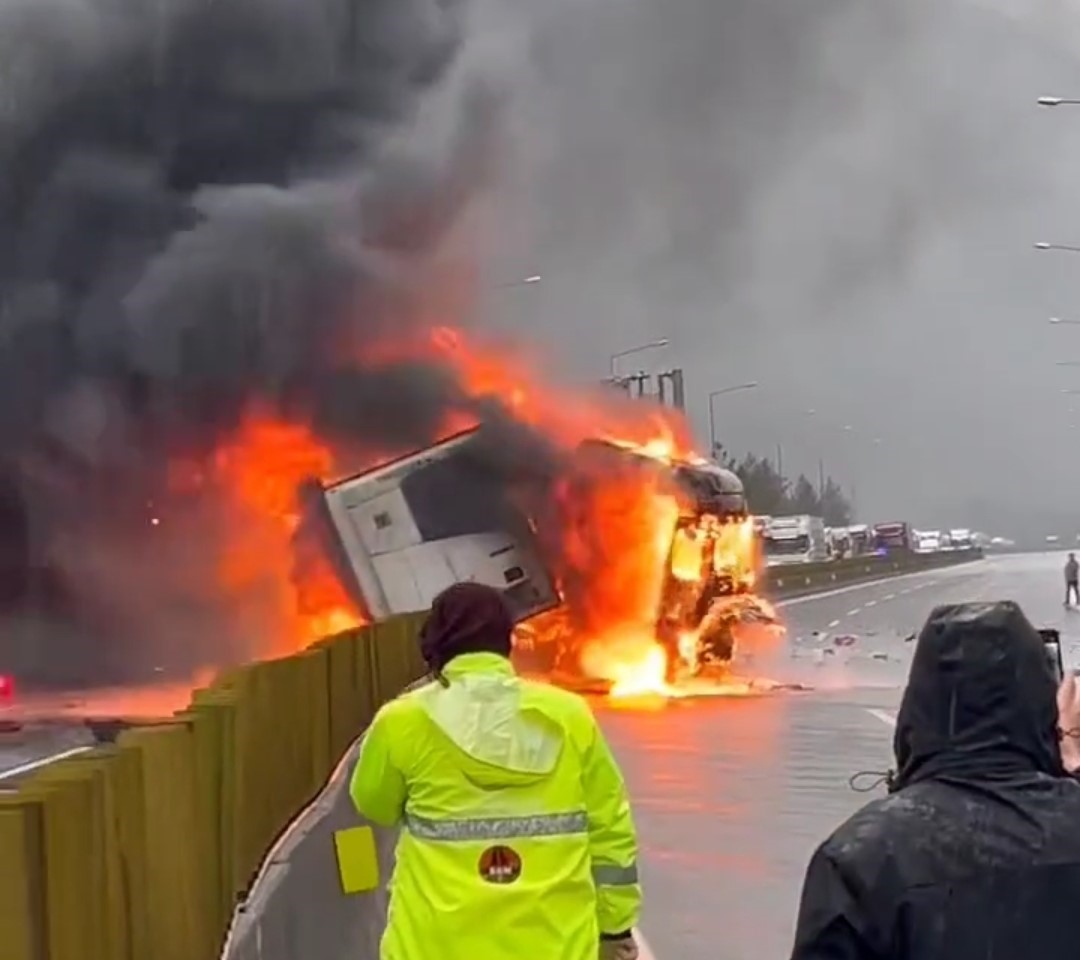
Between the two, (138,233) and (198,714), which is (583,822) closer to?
(198,714)

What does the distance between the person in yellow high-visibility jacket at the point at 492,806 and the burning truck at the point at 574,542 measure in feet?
61.8

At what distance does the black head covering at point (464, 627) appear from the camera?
15.8 ft

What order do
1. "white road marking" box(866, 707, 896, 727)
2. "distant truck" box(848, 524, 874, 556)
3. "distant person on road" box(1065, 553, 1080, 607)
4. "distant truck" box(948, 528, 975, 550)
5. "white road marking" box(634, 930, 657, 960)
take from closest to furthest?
"white road marking" box(634, 930, 657, 960)
"white road marking" box(866, 707, 896, 727)
"distant person on road" box(1065, 553, 1080, 607)
"distant truck" box(848, 524, 874, 556)
"distant truck" box(948, 528, 975, 550)

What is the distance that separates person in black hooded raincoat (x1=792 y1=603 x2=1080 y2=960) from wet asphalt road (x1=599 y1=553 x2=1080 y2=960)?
599cm

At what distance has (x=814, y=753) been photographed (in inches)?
669

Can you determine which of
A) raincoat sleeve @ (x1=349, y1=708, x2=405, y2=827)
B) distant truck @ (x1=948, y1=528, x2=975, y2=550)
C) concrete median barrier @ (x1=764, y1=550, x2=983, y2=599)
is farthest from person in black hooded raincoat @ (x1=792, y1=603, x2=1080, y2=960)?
distant truck @ (x1=948, y1=528, x2=975, y2=550)

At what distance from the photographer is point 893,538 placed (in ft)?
320

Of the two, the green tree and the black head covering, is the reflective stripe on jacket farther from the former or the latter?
the green tree

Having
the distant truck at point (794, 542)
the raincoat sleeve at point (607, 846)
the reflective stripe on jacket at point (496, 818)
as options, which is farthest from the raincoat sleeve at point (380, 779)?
the distant truck at point (794, 542)

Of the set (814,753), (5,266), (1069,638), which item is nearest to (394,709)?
(814,753)

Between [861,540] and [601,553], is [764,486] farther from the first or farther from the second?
[601,553]

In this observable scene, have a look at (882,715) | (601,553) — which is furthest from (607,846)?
(601,553)

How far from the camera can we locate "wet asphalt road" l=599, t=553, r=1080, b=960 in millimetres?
9711

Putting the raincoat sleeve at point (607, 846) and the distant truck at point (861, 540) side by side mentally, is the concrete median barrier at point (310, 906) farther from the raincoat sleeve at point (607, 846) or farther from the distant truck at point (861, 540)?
the distant truck at point (861, 540)
